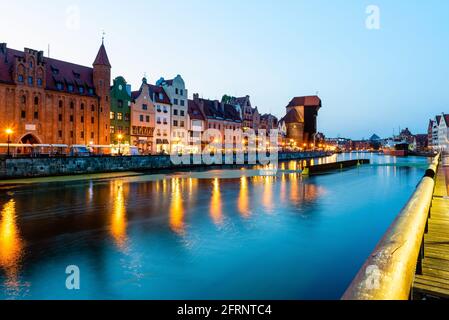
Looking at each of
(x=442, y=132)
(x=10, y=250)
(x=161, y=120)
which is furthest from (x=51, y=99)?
(x=442, y=132)

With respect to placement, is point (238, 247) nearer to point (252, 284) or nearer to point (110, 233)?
point (252, 284)

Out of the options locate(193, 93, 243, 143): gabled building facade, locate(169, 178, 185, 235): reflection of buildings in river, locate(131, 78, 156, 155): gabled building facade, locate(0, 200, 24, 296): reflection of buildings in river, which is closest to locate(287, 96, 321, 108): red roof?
locate(193, 93, 243, 143): gabled building facade

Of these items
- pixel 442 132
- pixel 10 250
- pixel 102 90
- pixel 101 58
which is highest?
pixel 101 58

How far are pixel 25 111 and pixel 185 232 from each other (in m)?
54.3

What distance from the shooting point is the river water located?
399 inches

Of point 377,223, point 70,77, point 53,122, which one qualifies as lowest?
point 377,223

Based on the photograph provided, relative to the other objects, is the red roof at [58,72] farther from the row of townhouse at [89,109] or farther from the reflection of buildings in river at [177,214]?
the reflection of buildings in river at [177,214]

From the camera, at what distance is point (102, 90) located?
71.8m

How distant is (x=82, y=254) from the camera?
1323 cm

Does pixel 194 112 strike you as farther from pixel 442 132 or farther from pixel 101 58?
pixel 442 132

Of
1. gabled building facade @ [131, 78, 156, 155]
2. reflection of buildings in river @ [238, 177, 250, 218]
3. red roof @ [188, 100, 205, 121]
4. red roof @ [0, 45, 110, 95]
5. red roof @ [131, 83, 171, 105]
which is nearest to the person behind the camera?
reflection of buildings in river @ [238, 177, 250, 218]

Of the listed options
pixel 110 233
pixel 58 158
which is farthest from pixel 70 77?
pixel 110 233

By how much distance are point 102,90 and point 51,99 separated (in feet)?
36.4

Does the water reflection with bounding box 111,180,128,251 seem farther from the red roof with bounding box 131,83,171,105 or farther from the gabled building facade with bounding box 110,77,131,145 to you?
the red roof with bounding box 131,83,171,105
